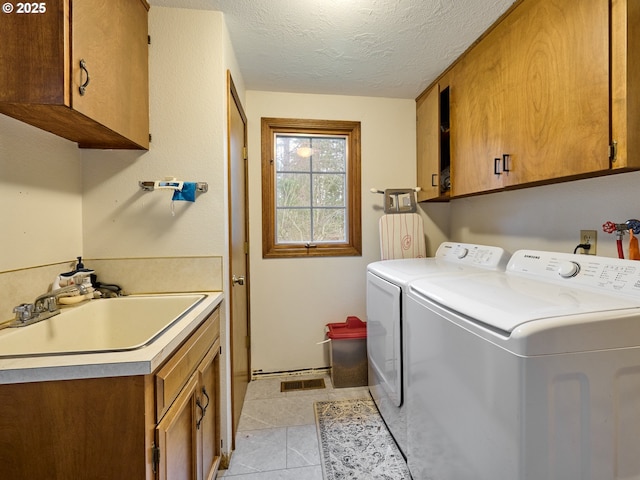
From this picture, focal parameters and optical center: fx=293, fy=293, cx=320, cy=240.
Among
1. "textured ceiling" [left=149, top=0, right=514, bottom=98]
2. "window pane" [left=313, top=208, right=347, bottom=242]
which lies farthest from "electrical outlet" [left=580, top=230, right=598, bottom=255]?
"window pane" [left=313, top=208, right=347, bottom=242]

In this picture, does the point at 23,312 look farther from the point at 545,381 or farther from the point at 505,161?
the point at 505,161

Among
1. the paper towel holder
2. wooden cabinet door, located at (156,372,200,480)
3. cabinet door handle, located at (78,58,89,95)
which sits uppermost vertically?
cabinet door handle, located at (78,58,89,95)

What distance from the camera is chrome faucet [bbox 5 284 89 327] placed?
1.01 metres

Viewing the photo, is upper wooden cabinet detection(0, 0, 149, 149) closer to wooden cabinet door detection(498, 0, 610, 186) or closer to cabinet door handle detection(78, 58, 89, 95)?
cabinet door handle detection(78, 58, 89, 95)

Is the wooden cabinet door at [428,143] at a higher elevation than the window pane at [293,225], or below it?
higher

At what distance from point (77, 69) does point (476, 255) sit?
2.04 metres

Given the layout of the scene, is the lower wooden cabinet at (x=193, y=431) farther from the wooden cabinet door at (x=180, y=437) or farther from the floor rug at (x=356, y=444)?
the floor rug at (x=356, y=444)

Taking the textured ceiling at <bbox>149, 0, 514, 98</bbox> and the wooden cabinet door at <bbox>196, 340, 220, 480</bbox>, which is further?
the textured ceiling at <bbox>149, 0, 514, 98</bbox>

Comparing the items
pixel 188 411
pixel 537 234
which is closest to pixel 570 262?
pixel 537 234

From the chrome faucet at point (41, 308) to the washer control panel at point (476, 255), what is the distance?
201 cm

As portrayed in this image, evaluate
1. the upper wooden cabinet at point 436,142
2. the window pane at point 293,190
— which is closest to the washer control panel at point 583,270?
the upper wooden cabinet at point 436,142

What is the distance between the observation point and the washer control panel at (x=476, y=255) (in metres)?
1.62

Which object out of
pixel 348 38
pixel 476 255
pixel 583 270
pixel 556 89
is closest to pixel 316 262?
pixel 476 255

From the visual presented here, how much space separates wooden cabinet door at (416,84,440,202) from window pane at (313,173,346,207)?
0.65 meters
